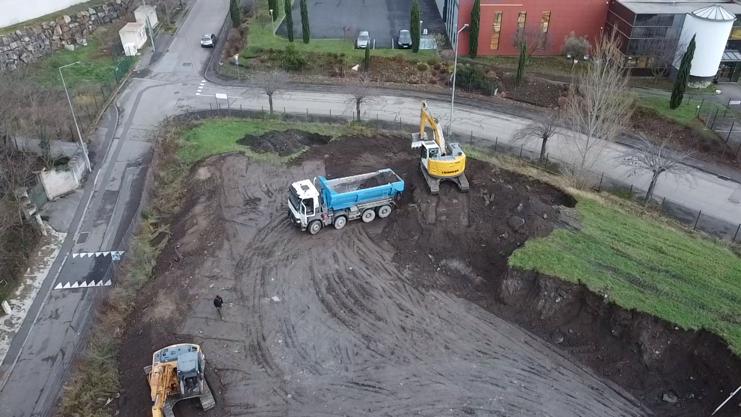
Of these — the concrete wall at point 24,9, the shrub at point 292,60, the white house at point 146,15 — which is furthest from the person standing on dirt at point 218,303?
the concrete wall at point 24,9

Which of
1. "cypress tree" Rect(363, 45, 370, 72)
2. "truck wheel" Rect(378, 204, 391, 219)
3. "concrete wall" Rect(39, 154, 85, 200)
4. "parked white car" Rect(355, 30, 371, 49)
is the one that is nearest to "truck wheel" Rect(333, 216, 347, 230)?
"truck wheel" Rect(378, 204, 391, 219)

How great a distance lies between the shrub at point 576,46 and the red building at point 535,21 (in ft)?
5.07

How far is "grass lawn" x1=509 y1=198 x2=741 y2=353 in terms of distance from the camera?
21438mm

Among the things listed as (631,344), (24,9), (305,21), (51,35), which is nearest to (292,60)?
(305,21)

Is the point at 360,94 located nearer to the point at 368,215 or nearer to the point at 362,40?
the point at 362,40

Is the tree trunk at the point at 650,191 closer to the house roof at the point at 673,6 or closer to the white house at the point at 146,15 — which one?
the house roof at the point at 673,6

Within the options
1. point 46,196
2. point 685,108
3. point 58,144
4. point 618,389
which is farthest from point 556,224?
point 58,144

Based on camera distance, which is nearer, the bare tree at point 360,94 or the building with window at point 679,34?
the bare tree at point 360,94

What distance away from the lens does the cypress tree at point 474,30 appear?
44.3 meters

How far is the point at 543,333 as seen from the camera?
22281mm

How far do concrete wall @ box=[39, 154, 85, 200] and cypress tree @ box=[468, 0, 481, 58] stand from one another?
30713 millimetres

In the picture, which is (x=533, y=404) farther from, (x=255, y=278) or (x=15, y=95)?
(x=15, y=95)

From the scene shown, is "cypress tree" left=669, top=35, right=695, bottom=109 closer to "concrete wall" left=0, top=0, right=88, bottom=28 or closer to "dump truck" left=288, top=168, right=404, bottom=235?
"dump truck" left=288, top=168, right=404, bottom=235

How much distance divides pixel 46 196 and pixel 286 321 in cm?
1842
